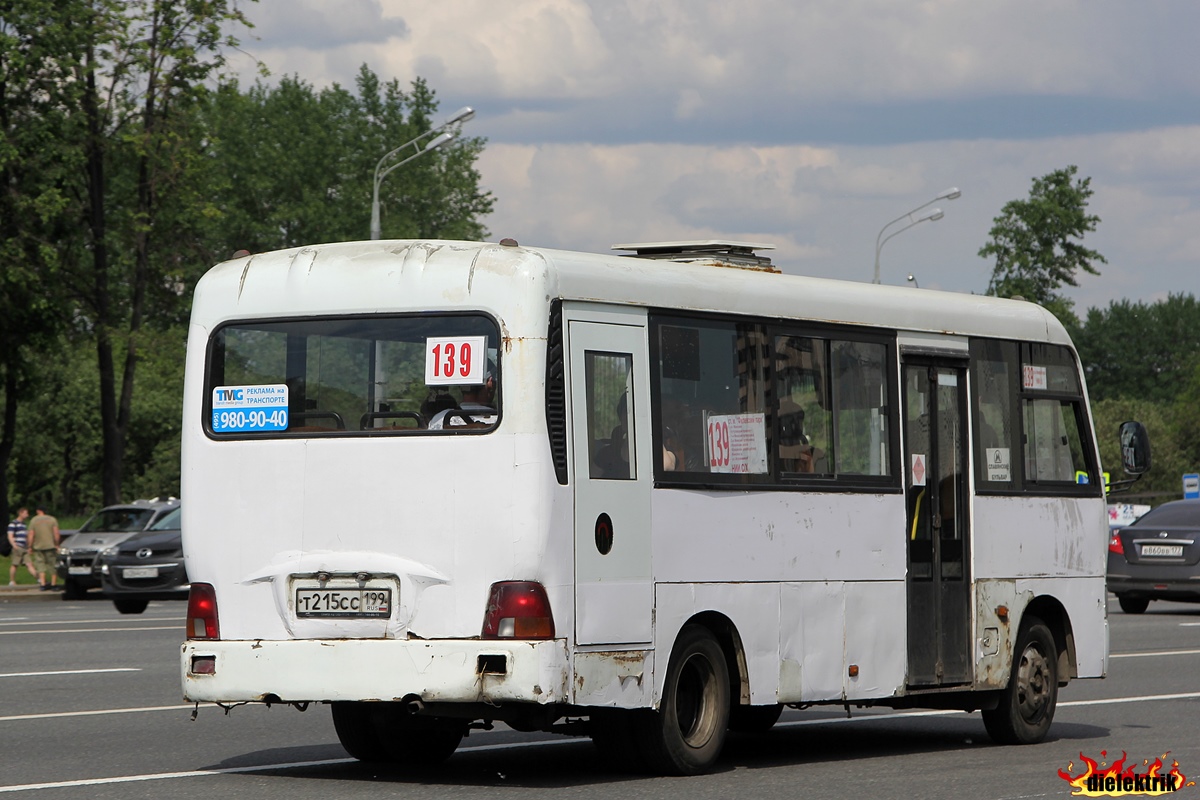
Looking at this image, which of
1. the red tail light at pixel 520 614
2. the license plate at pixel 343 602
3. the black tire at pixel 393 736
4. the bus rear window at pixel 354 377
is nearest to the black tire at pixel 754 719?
the black tire at pixel 393 736

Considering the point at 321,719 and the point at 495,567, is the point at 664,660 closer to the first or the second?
the point at 495,567

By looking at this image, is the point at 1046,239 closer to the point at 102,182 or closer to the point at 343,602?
the point at 102,182

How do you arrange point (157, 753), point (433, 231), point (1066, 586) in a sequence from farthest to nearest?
point (433, 231) → point (1066, 586) → point (157, 753)

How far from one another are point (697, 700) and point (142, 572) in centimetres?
2079

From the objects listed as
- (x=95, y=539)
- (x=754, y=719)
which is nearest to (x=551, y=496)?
(x=754, y=719)

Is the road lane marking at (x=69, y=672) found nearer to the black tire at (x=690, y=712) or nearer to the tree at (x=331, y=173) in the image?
the black tire at (x=690, y=712)

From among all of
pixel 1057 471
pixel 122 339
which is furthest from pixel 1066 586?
pixel 122 339

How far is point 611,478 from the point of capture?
9.76 m

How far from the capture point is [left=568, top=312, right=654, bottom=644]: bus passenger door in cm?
953

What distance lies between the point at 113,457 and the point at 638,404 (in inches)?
1333

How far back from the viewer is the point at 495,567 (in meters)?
9.29

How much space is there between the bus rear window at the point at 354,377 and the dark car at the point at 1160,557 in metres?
19.3

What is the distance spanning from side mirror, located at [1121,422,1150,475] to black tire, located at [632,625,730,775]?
409 cm

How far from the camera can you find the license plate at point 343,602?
955 centimetres
